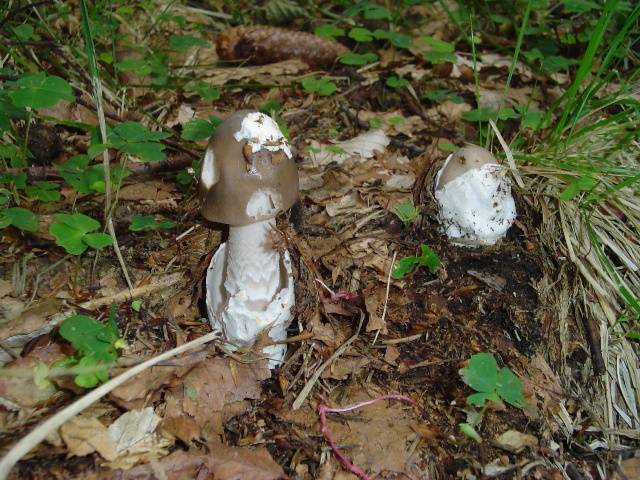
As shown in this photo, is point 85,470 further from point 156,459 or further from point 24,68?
point 24,68

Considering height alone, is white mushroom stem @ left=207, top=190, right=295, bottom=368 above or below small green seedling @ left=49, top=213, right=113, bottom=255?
below

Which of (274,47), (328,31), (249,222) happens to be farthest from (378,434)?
(328,31)

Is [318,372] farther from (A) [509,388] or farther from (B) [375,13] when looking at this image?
(B) [375,13]

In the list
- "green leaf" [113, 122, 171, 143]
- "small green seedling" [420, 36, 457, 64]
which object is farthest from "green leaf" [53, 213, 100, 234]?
"small green seedling" [420, 36, 457, 64]

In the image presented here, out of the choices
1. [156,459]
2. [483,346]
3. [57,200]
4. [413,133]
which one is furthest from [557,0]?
[156,459]

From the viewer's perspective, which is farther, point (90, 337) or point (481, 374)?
point (481, 374)

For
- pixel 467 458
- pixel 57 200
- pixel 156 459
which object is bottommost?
pixel 467 458

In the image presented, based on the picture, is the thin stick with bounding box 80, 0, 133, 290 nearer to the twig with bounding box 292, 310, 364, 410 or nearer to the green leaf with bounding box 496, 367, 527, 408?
the twig with bounding box 292, 310, 364, 410
